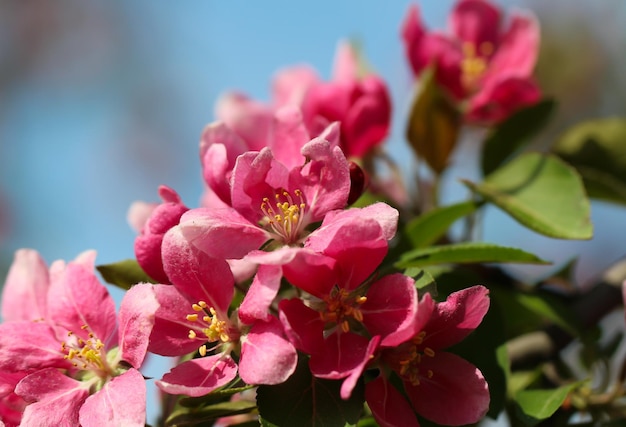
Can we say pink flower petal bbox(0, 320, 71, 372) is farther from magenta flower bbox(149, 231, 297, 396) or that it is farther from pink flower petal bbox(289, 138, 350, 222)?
pink flower petal bbox(289, 138, 350, 222)

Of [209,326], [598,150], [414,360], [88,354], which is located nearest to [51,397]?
[88,354]

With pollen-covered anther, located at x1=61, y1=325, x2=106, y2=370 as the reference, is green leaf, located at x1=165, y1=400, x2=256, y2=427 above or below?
below

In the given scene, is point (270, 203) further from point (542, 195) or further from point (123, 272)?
point (542, 195)

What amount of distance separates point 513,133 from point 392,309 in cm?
84

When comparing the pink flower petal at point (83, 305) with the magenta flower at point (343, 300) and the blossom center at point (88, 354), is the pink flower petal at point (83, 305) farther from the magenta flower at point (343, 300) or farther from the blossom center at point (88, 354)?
the magenta flower at point (343, 300)

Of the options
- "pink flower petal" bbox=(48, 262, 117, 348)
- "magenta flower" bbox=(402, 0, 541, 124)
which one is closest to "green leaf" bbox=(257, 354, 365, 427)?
"pink flower petal" bbox=(48, 262, 117, 348)

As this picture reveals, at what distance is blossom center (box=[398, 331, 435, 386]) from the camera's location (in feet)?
2.75

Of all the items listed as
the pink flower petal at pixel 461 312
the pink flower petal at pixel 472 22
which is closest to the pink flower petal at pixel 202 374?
the pink flower petal at pixel 461 312

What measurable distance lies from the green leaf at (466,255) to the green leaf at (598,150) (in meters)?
0.56

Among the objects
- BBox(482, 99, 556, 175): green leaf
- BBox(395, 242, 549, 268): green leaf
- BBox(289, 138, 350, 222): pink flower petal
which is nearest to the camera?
BBox(289, 138, 350, 222): pink flower petal

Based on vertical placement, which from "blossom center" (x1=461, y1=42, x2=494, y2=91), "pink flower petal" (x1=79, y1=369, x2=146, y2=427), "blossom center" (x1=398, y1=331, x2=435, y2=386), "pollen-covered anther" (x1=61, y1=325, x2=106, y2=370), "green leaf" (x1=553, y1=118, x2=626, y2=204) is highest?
"pollen-covered anther" (x1=61, y1=325, x2=106, y2=370)

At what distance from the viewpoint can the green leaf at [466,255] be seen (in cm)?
98

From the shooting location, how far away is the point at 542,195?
126 cm

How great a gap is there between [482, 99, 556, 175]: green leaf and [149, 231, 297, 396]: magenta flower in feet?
2.58
